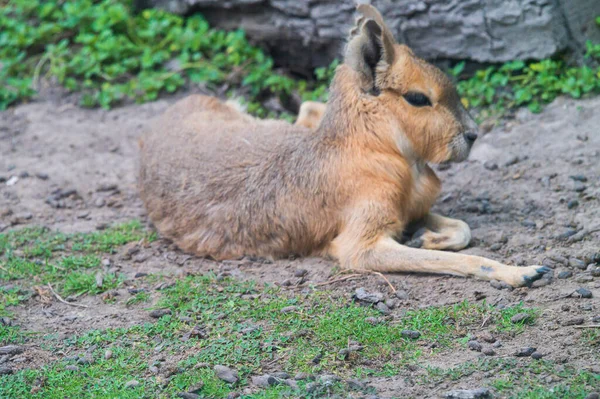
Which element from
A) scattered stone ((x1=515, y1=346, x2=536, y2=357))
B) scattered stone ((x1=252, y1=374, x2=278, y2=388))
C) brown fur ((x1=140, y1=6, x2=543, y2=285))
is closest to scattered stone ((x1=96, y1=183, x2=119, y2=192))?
brown fur ((x1=140, y1=6, x2=543, y2=285))

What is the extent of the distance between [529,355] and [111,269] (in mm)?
2759

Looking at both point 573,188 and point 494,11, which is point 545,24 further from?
point 573,188

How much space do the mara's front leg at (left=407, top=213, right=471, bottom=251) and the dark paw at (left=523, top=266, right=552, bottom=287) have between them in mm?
713

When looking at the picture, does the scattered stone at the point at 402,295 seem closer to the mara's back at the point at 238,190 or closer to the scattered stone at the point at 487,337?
the scattered stone at the point at 487,337

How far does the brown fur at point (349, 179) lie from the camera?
490 cm

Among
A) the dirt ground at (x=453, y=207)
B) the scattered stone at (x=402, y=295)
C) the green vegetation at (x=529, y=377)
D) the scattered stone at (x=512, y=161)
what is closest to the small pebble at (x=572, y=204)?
the dirt ground at (x=453, y=207)

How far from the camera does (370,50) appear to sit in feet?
16.0

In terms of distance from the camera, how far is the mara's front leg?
496 centimetres

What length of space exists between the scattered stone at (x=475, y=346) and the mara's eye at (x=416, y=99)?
1.76m

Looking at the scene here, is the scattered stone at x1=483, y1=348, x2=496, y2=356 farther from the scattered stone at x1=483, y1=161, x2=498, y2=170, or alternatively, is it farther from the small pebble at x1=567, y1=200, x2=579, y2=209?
the scattered stone at x1=483, y1=161, x2=498, y2=170

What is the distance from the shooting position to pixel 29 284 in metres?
4.94

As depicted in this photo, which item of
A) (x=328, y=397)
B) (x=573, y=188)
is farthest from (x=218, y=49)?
(x=328, y=397)

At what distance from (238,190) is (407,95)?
4.18 feet

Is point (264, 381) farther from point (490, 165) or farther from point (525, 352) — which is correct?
point (490, 165)
